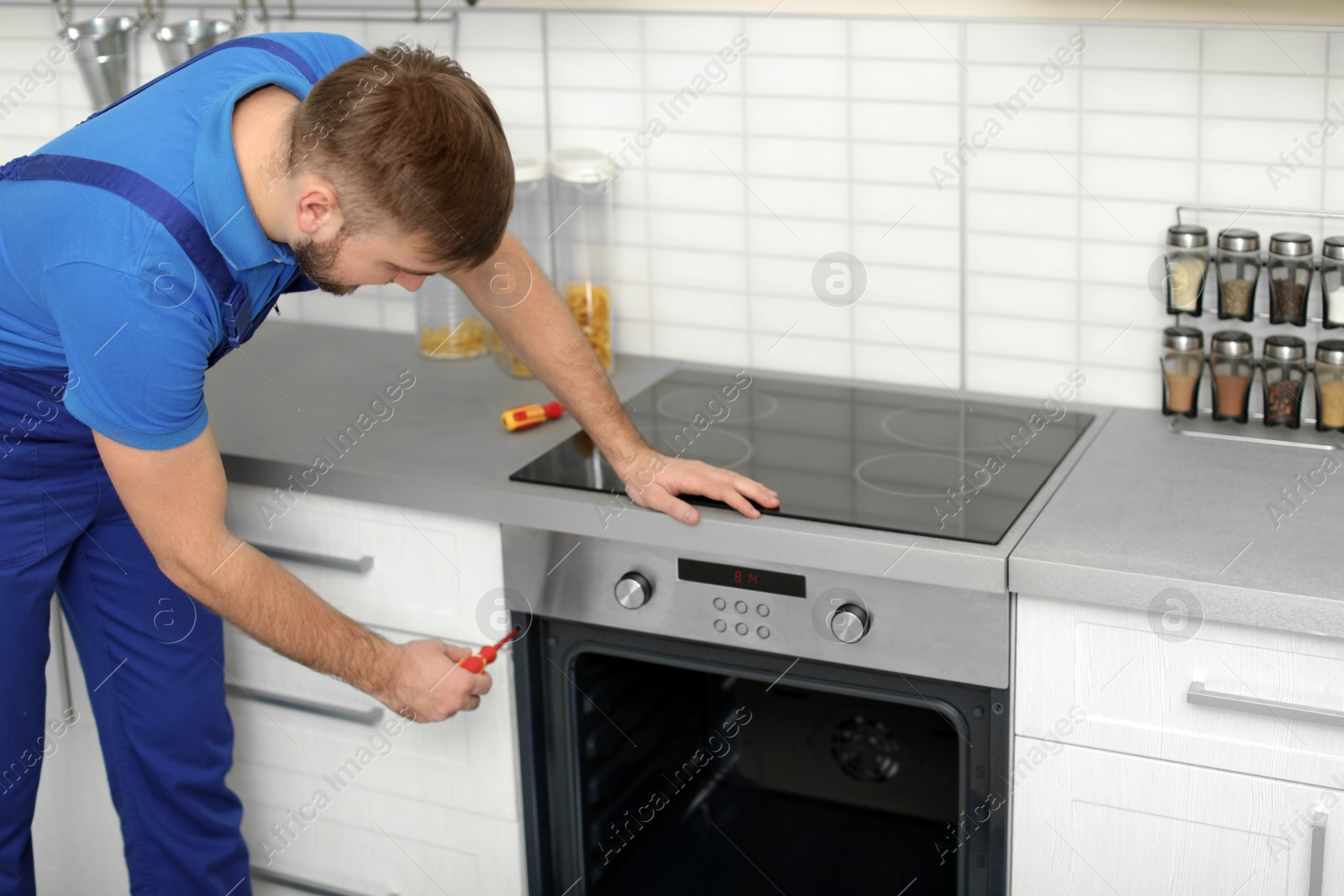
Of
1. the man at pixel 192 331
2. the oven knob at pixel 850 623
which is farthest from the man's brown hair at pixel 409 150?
the oven knob at pixel 850 623

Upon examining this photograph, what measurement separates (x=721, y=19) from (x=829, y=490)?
2.32 ft

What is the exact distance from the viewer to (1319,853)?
4.39 feet

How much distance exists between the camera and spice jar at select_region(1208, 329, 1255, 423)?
169 centimetres

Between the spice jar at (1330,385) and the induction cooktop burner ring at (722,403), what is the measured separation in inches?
25.7

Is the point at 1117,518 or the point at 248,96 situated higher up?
the point at 248,96

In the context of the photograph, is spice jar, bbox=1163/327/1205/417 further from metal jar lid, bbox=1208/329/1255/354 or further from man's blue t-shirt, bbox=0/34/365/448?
man's blue t-shirt, bbox=0/34/365/448

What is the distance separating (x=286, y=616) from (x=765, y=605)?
1.62ft

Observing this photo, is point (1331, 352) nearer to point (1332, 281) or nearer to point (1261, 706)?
point (1332, 281)

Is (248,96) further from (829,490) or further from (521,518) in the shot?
(829,490)

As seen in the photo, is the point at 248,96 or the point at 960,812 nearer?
the point at 248,96

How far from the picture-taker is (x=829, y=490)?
5.28ft

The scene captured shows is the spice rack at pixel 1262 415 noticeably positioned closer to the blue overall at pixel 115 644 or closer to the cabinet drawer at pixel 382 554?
the cabinet drawer at pixel 382 554

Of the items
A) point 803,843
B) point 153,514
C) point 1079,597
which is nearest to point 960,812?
point 1079,597

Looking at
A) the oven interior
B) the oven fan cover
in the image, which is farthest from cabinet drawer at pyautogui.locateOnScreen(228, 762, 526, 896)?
the oven fan cover
